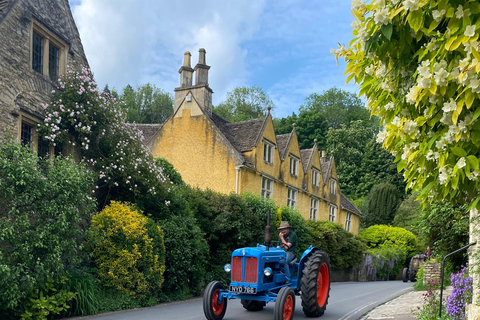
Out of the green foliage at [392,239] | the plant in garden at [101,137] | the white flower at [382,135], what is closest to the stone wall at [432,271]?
the plant in garden at [101,137]

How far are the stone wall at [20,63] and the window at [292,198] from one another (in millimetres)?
19511

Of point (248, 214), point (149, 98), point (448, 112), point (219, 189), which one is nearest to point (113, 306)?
point (248, 214)

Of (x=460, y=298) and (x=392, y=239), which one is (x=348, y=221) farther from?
(x=460, y=298)

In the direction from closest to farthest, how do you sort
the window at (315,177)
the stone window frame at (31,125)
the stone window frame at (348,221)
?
the stone window frame at (31,125) < the window at (315,177) < the stone window frame at (348,221)

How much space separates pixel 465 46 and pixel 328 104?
74.9 metres

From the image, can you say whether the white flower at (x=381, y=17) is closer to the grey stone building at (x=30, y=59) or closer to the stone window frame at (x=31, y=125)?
the grey stone building at (x=30, y=59)

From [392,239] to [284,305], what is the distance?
1468 inches

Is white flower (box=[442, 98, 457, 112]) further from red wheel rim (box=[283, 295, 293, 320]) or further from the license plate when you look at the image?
the license plate

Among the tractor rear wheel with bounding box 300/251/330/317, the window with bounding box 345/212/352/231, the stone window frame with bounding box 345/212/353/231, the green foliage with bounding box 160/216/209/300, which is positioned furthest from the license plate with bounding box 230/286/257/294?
the window with bounding box 345/212/352/231

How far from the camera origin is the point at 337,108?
246 feet

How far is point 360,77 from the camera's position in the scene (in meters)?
5.04

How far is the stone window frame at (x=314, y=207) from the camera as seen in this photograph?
35.9 meters

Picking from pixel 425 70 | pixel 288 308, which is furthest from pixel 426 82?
pixel 288 308

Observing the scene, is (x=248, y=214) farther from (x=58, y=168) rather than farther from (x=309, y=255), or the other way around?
(x=58, y=168)
